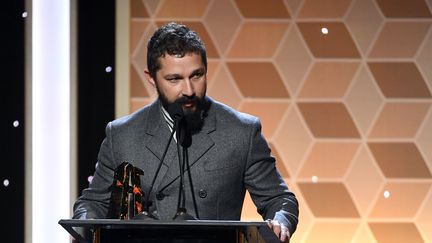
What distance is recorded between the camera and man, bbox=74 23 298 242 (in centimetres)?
265

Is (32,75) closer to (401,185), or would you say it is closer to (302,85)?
(302,85)

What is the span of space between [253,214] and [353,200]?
1.57ft

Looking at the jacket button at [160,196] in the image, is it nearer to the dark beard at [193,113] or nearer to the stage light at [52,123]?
the dark beard at [193,113]

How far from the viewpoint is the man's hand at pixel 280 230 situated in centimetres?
238

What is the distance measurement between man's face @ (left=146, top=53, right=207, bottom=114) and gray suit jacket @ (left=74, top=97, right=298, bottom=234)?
146 mm

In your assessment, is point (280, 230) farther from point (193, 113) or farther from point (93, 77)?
point (93, 77)

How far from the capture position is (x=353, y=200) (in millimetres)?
4590

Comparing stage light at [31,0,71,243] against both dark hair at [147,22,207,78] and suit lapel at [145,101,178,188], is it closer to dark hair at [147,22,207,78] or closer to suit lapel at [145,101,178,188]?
suit lapel at [145,101,178,188]

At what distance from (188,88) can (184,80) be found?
0.03 metres

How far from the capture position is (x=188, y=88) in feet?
8.61

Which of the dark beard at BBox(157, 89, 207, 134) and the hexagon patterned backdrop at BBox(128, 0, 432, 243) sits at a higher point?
the hexagon patterned backdrop at BBox(128, 0, 432, 243)

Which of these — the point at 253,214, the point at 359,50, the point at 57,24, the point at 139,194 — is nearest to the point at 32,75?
the point at 57,24

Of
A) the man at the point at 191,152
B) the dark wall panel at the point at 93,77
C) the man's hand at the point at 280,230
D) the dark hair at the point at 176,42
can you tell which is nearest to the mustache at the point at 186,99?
the man at the point at 191,152
